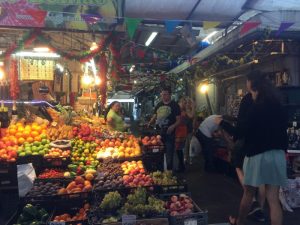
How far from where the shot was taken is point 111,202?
11.6 feet

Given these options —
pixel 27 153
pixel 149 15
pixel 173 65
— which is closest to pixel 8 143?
pixel 27 153

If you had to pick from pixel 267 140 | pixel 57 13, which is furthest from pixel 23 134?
pixel 267 140

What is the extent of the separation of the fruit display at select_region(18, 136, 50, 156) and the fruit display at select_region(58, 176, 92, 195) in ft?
4.82

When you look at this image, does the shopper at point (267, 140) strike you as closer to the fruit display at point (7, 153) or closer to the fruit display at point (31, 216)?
the fruit display at point (31, 216)

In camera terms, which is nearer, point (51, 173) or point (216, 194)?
point (51, 173)

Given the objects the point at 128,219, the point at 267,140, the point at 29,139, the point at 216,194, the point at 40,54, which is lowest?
the point at 216,194

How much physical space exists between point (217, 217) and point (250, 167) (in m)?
1.46

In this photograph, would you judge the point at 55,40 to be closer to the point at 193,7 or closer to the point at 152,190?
the point at 193,7

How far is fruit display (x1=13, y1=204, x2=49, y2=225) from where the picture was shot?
3.60m

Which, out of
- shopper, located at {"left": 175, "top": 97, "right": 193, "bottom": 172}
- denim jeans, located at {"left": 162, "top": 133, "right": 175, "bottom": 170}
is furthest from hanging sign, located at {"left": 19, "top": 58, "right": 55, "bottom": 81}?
shopper, located at {"left": 175, "top": 97, "right": 193, "bottom": 172}

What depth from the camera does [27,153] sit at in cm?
554

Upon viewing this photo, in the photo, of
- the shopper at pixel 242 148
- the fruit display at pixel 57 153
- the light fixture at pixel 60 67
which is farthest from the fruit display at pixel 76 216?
the light fixture at pixel 60 67

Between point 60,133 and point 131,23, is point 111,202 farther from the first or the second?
point 60,133

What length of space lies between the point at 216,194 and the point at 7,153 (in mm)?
3753
